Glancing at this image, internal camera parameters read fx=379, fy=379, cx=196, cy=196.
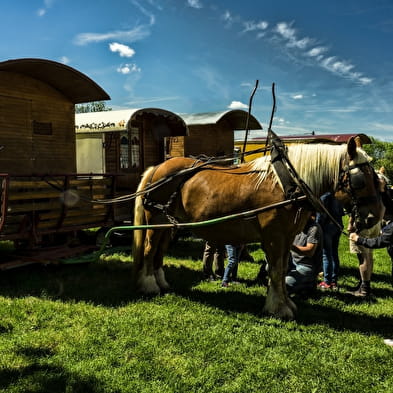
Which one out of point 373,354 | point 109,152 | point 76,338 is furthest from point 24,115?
point 373,354

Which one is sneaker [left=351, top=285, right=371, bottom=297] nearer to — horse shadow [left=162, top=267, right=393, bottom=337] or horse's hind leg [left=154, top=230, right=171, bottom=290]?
horse shadow [left=162, top=267, right=393, bottom=337]

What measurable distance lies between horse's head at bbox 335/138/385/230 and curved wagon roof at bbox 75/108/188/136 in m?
7.24

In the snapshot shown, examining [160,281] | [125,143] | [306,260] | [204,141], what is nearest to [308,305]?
[306,260]

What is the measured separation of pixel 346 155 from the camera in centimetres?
434

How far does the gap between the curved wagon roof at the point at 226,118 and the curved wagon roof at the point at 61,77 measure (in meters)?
7.47

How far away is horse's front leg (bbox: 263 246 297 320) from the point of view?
4.80 meters

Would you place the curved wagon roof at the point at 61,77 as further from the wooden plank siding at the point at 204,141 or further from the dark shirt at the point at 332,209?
the wooden plank siding at the point at 204,141

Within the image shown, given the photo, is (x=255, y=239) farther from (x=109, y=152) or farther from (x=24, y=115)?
(x=109, y=152)

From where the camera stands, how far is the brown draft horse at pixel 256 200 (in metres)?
4.23

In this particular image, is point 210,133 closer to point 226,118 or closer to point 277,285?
point 226,118

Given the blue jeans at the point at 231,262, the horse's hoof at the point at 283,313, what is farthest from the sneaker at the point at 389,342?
the blue jeans at the point at 231,262

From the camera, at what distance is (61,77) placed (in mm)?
9047

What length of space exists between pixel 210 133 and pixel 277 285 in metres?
13.6

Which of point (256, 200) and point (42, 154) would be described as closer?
point (256, 200)
